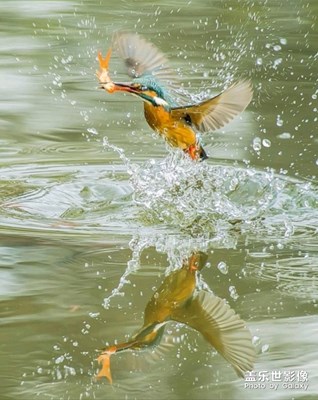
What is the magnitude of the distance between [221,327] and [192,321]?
12 cm

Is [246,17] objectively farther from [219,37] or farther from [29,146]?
[29,146]

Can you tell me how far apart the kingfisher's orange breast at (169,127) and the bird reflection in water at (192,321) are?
925 millimetres

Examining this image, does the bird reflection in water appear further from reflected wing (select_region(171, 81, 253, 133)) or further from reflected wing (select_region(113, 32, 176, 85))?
reflected wing (select_region(113, 32, 176, 85))

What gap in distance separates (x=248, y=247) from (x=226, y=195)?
0.96 metres

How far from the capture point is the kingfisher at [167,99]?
425cm

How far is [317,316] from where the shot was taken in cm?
343

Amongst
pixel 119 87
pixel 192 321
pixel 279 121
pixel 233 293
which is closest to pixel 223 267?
pixel 233 293

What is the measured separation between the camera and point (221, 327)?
131 inches

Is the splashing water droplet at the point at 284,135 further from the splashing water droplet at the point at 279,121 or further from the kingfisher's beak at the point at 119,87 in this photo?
the kingfisher's beak at the point at 119,87

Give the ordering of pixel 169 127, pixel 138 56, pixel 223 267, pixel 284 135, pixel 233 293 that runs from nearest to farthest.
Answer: pixel 233 293 < pixel 223 267 < pixel 169 127 < pixel 138 56 < pixel 284 135

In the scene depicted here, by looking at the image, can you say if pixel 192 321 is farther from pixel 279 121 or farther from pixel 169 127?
pixel 279 121

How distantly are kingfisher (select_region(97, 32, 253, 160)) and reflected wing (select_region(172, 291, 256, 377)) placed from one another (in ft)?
3.07

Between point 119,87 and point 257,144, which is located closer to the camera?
point 119,87

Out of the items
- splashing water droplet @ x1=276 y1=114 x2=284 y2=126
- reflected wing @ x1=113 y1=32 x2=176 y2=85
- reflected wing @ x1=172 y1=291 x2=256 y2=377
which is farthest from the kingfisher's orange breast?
splashing water droplet @ x1=276 y1=114 x2=284 y2=126
